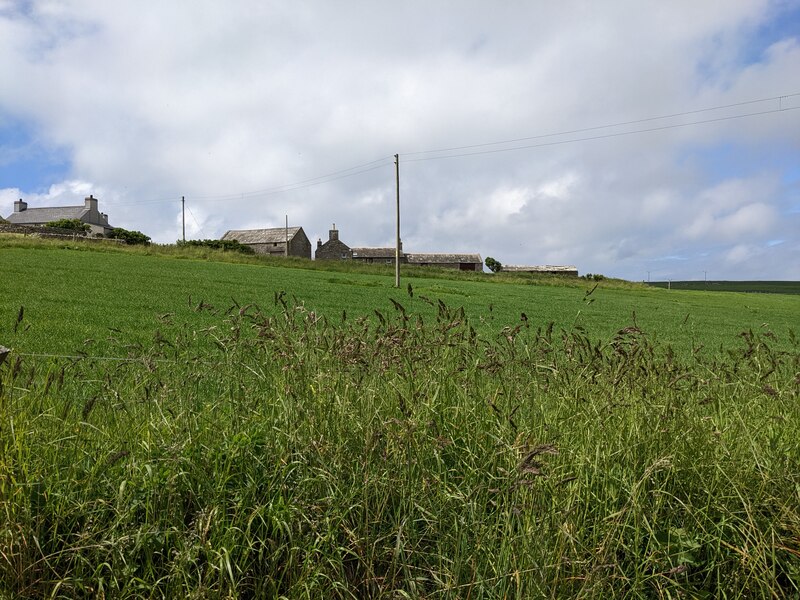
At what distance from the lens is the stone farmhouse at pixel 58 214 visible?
97125 millimetres

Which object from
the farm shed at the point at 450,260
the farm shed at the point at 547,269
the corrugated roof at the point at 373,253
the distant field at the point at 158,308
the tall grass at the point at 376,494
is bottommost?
the tall grass at the point at 376,494

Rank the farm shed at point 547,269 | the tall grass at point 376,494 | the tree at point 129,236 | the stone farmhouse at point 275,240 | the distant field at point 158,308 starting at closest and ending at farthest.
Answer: the tall grass at point 376,494, the distant field at point 158,308, the tree at point 129,236, the stone farmhouse at point 275,240, the farm shed at point 547,269

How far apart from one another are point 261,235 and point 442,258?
1478 inches

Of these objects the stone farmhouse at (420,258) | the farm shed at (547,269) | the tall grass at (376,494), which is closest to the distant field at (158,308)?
the tall grass at (376,494)

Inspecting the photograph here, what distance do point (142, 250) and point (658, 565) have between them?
52.6 meters

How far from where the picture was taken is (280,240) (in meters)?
97.2

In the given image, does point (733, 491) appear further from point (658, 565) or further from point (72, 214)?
point (72, 214)

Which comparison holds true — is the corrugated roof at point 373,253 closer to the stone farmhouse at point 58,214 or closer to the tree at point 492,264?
the tree at point 492,264

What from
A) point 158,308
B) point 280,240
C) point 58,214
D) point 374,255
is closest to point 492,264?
point 374,255

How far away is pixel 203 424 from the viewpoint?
3.69 metres

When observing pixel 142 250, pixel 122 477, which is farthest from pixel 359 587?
pixel 142 250

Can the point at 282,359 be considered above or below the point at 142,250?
below

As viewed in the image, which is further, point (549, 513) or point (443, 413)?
point (443, 413)

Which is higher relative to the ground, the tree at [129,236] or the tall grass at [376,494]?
the tree at [129,236]
